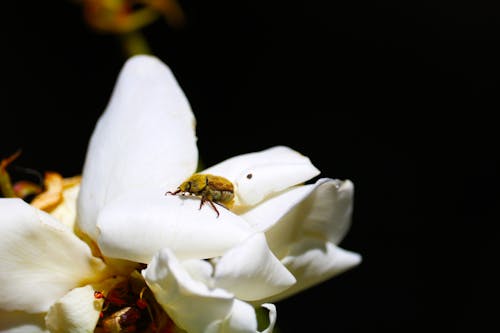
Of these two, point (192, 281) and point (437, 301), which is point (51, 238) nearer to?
point (192, 281)

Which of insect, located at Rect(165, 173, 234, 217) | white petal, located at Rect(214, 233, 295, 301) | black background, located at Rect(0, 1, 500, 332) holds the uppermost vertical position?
insect, located at Rect(165, 173, 234, 217)

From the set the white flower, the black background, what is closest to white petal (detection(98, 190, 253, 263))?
the white flower

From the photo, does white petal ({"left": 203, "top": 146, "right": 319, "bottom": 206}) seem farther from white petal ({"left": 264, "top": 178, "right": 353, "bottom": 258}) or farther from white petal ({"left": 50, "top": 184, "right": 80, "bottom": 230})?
white petal ({"left": 50, "top": 184, "right": 80, "bottom": 230})

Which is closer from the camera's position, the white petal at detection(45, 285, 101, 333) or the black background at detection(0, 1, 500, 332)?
the white petal at detection(45, 285, 101, 333)

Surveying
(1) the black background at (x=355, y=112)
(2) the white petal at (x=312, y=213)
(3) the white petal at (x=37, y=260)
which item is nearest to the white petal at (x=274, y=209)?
(2) the white petal at (x=312, y=213)

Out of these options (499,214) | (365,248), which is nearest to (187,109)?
(365,248)

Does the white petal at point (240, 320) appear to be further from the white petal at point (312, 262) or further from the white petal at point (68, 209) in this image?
the white petal at point (68, 209)
